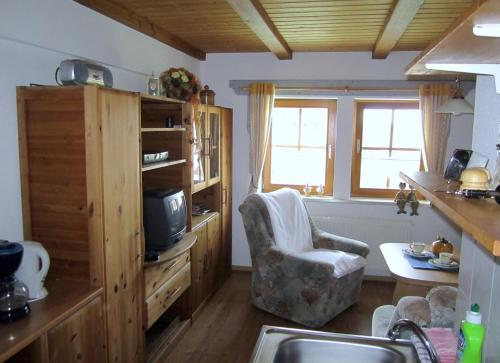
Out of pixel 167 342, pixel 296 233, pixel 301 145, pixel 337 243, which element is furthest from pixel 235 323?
pixel 301 145

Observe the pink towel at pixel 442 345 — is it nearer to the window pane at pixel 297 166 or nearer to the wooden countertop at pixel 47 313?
the wooden countertop at pixel 47 313

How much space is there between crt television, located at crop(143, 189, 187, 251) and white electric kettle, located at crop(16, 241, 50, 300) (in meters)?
0.83

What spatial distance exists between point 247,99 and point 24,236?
2.75 metres

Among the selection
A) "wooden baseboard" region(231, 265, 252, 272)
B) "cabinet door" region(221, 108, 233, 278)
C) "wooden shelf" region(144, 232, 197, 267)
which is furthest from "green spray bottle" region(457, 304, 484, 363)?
"wooden baseboard" region(231, 265, 252, 272)

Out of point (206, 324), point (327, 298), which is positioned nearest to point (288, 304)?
point (327, 298)

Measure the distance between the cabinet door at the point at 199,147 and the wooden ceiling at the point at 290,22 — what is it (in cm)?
66

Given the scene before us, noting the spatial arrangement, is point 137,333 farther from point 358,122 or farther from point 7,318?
point 358,122

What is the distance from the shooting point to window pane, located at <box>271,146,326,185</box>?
14.8 feet

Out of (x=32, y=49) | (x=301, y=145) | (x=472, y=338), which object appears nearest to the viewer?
(x=472, y=338)

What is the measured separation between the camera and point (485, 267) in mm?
1168

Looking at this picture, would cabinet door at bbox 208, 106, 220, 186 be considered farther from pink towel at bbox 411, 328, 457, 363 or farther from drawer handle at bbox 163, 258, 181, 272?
pink towel at bbox 411, 328, 457, 363

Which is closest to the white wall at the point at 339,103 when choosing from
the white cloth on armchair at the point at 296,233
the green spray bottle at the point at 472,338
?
the white cloth on armchair at the point at 296,233

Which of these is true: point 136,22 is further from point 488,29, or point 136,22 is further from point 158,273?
point 488,29

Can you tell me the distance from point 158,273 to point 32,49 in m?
1.48
